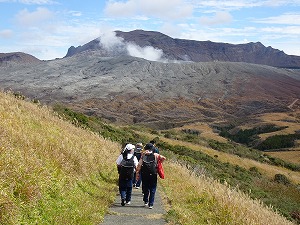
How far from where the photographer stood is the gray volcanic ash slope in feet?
463

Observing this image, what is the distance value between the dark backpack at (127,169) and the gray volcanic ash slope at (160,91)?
108 m

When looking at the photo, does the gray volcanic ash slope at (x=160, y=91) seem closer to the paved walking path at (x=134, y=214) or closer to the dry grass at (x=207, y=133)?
the dry grass at (x=207, y=133)

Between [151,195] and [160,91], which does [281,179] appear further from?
[160,91]

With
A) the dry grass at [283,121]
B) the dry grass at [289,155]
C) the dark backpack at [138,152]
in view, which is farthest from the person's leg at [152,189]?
the dry grass at [283,121]

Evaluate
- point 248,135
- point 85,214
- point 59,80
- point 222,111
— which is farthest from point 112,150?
point 59,80

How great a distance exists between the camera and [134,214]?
31.5 ft

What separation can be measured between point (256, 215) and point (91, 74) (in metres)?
192

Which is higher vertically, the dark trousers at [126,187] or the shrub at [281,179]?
the dark trousers at [126,187]

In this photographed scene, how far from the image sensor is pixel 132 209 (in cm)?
1021

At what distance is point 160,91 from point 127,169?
511 feet

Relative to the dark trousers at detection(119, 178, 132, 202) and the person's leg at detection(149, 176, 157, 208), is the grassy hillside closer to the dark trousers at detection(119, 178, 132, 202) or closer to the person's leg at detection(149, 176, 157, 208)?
the dark trousers at detection(119, 178, 132, 202)

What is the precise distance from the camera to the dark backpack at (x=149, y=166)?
35.2ft

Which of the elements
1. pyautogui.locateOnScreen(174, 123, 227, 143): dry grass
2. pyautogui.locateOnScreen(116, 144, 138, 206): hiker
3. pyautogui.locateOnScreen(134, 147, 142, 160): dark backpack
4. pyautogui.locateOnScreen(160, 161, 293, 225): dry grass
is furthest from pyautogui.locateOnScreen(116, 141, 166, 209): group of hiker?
pyautogui.locateOnScreen(174, 123, 227, 143): dry grass

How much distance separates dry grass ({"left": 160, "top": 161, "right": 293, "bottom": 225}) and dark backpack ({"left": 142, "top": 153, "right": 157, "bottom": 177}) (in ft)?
3.52
